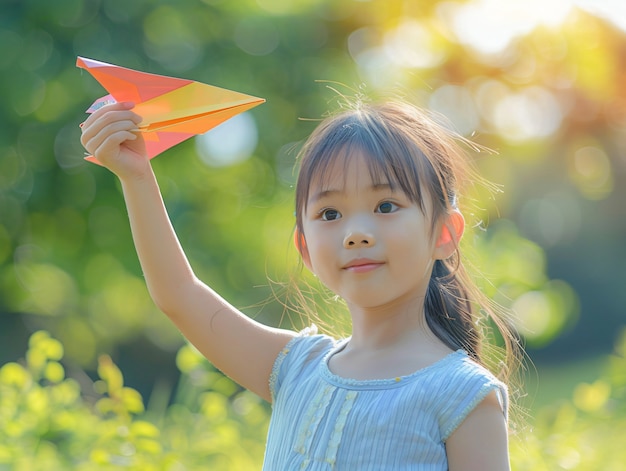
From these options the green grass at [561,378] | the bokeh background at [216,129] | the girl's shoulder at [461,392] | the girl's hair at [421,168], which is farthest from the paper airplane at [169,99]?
the green grass at [561,378]

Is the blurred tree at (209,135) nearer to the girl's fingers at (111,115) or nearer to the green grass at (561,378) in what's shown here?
the green grass at (561,378)

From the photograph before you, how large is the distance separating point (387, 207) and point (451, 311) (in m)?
0.22

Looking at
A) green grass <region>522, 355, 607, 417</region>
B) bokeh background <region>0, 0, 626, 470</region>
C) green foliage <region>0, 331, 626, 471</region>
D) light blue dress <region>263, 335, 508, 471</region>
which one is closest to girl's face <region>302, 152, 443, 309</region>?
light blue dress <region>263, 335, 508, 471</region>

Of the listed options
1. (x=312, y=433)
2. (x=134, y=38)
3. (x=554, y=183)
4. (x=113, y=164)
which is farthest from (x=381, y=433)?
(x=554, y=183)

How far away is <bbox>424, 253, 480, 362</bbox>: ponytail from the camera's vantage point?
121 cm

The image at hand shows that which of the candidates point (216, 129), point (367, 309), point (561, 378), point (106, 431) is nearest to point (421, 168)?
point (367, 309)

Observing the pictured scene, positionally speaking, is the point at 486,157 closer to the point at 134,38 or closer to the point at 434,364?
the point at 134,38

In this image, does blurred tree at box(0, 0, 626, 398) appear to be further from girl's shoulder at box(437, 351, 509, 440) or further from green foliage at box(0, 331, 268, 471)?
girl's shoulder at box(437, 351, 509, 440)

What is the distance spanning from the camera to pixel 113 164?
1170mm

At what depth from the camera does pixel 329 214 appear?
44.6 inches

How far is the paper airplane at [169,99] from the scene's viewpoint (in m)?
1.12

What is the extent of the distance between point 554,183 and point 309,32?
5.39ft

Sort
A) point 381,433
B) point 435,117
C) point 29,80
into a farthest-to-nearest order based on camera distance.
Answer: point 29,80 → point 435,117 → point 381,433

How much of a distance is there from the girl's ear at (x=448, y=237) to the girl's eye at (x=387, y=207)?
0.09m
